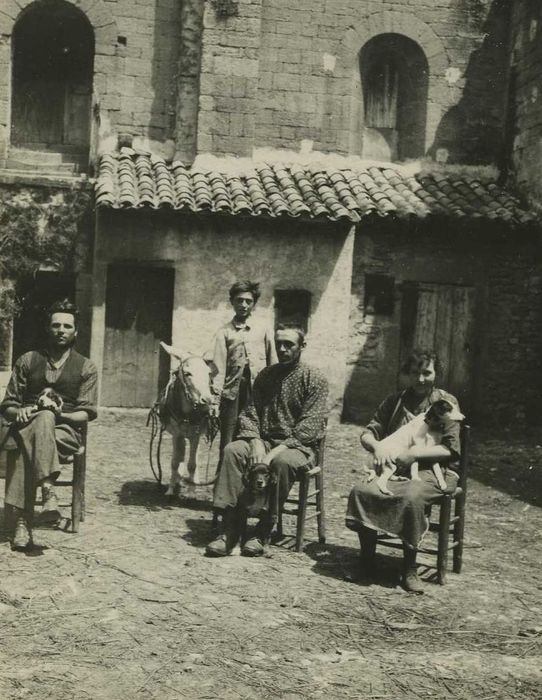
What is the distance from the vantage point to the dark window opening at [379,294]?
14008mm

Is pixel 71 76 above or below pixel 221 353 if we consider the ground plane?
above

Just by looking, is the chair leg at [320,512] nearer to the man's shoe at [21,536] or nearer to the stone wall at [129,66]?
the man's shoe at [21,536]

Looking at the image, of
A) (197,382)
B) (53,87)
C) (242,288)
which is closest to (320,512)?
(197,382)

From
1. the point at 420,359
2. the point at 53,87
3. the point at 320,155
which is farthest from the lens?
the point at 53,87

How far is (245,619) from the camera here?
16.5ft

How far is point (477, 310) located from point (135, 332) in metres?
5.79

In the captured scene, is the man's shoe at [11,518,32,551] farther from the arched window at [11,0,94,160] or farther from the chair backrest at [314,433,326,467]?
the arched window at [11,0,94,160]

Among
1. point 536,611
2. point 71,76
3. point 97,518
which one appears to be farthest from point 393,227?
point 536,611

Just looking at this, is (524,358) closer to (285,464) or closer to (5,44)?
(285,464)

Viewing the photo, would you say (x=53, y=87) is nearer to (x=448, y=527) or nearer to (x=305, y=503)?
(x=305, y=503)

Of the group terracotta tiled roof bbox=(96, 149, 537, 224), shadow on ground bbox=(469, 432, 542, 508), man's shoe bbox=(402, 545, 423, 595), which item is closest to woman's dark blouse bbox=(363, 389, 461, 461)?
man's shoe bbox=(402, 545, 423, 595)

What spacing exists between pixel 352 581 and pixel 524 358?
9.50m

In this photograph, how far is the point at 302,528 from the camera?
21.1 ft

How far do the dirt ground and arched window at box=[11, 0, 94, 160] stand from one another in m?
9.39
